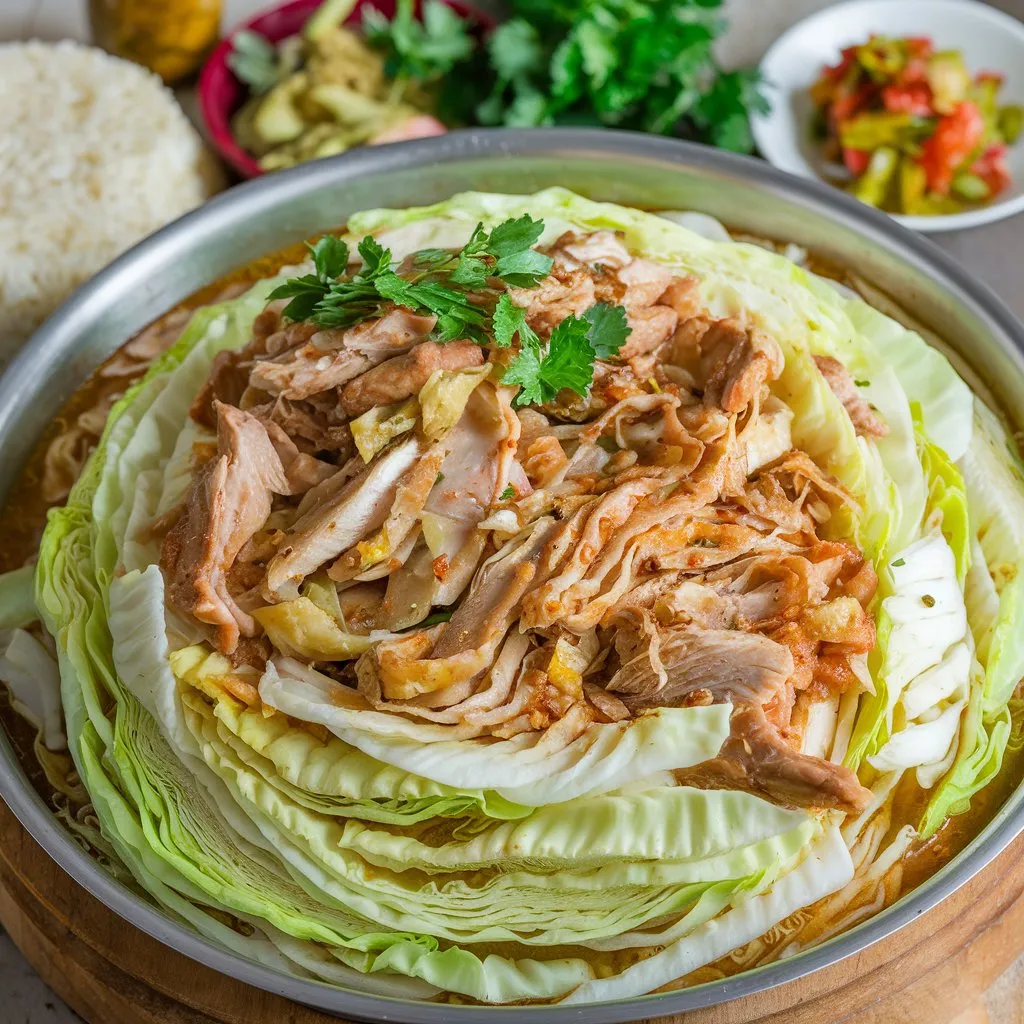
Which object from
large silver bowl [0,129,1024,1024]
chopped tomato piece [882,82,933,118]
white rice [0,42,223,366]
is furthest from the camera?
chopped tomato piece [882,82,933,118]

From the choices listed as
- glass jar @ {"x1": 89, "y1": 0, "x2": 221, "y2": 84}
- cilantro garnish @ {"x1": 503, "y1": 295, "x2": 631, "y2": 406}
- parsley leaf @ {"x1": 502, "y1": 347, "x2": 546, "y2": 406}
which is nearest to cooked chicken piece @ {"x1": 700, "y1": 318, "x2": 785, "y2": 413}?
cilantro garnish @ {"x1": 503, "y1": 295, "x2": 631, "y2": 406}

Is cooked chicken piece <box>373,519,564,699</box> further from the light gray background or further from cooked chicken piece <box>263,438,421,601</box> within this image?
the light gray background

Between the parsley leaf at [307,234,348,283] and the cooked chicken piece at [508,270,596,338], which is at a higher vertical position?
the parsley leaf at [307,234,348,283]

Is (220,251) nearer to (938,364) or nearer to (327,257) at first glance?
(327,257)

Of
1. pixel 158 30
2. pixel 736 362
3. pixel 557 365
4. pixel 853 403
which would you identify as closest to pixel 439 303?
pixel 557 365

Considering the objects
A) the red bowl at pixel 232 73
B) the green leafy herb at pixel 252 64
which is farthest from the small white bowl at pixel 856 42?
the green leafy herb at pixel 252 64

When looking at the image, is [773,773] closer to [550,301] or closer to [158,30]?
[550,301]

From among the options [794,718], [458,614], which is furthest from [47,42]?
[794,718]
